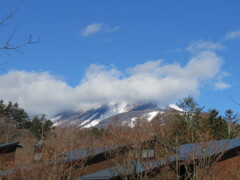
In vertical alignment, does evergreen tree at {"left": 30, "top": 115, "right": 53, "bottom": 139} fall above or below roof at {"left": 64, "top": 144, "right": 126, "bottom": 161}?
above

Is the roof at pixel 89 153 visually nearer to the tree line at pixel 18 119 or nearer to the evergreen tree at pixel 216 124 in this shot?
the evergreen tree at pixel 216 124

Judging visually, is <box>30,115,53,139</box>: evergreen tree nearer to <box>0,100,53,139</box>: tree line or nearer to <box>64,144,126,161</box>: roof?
<box>0,100,53,139</box>: tree line

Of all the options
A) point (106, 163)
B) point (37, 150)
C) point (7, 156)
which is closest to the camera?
point (106, 163)

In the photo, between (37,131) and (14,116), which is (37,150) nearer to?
(37,131)

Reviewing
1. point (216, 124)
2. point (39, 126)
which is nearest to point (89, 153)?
point (216, 124)

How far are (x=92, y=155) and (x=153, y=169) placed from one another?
6.74m

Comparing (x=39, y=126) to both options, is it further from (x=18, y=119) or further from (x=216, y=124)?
(x=216, y=124)

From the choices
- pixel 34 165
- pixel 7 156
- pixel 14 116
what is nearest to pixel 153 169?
pixel 34 165

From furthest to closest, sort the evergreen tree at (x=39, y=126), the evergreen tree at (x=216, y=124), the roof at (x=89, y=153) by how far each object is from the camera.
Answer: the evergreen tree at (x=39, y=126) → the evergreen tree at (x=216, y=124) → the roof at (x=89, y=153)

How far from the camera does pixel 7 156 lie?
112 feet

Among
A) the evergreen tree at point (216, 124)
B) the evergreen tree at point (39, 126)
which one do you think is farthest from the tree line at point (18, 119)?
the evergreen tree at point (216, 124)

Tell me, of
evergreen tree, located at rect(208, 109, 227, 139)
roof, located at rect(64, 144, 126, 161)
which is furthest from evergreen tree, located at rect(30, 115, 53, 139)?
roof, located at rect(64, 144, 126, 161)

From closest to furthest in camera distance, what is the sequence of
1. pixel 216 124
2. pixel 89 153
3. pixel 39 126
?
pixel 89 153
pixel 216 124
pixel 39 126

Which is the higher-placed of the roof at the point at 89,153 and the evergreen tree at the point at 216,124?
the evergreen tree at the point at 216,124
